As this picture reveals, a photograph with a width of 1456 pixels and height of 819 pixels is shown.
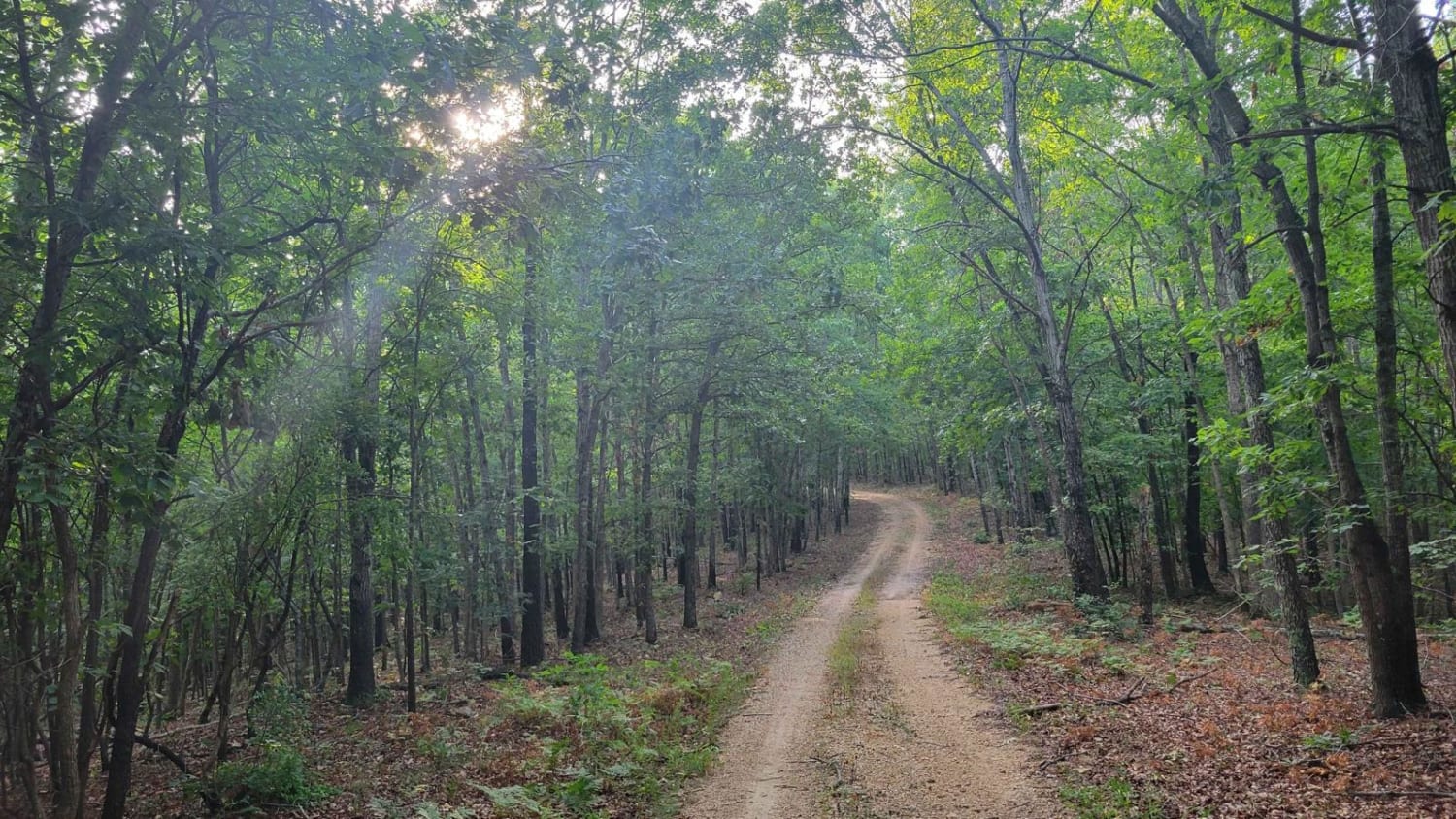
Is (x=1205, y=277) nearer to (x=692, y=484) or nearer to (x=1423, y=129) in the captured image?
(x=692, y=484)

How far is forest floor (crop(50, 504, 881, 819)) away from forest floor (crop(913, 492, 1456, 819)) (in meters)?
4.09

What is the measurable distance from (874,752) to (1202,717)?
12.1ft

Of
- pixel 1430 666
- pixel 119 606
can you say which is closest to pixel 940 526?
pixel 1430 666

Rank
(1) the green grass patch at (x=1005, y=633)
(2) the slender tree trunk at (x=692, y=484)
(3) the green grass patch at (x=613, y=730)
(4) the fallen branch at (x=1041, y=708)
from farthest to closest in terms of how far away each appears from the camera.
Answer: (2) the slender tree trunk at (x=692, y=484), (1) the green grass patch at (x=1005, y=633), (4) the fallen branch at (x=1041, y=708), (3) the green grass patch at (x=613, y=730)

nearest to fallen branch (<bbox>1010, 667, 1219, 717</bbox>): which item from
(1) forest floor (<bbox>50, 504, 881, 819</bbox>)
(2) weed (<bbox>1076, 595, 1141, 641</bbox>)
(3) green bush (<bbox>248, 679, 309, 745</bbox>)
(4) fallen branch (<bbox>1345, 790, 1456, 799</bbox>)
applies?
(4) fallen branch (<bbox>1345, 790, 1456, 799</bbox>)

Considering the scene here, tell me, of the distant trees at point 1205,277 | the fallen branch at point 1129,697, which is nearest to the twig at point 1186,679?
the fallen branch at point 1129,697

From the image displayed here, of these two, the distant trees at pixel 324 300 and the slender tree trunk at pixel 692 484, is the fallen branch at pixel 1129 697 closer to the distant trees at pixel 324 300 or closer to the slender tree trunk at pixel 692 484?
the distant trees at pixel 324 300

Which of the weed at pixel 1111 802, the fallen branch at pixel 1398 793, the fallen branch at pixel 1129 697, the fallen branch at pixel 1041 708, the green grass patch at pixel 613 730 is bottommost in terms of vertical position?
the green grass patch at pixel 613 730

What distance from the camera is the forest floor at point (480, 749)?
780 centimetres

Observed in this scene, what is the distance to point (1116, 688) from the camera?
10.0 meters

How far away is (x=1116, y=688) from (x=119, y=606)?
44.5 feet

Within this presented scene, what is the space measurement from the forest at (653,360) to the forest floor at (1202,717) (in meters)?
0.08

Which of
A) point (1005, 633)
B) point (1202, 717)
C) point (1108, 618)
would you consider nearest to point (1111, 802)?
point (1202, 717)

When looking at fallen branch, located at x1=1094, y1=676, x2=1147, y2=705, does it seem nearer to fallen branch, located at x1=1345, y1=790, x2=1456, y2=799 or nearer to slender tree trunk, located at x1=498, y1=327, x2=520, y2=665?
fallen branch, located at x1=1345, y1=790, x2=1456, y2=799
